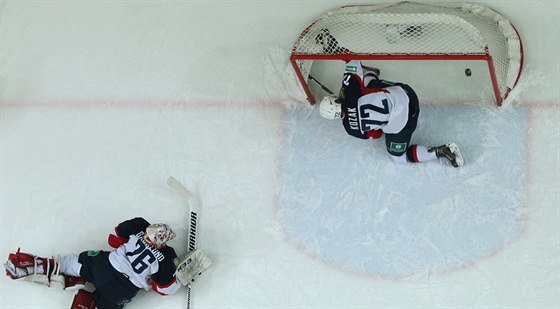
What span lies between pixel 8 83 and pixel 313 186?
155cm

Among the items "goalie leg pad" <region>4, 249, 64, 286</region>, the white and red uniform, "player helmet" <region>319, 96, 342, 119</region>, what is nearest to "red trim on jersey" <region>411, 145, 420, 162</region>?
"player helmet" <region>319, 96, 342, 119</region>

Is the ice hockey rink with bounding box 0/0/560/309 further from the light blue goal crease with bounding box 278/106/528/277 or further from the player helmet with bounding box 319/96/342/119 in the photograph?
the player helmet with bounding box 319/96/342/119

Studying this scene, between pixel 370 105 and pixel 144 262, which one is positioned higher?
pixel 370 105

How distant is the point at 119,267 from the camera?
3.48 m

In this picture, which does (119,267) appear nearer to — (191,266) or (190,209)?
(191,266)

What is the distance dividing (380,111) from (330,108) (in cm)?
19

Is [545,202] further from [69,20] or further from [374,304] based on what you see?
[69,20]

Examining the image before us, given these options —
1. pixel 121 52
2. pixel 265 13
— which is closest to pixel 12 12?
pixel 121 52

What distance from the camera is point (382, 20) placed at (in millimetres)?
3740

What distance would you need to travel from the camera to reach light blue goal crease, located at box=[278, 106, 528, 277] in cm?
349

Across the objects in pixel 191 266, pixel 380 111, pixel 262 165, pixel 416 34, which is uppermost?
pixel 416 34

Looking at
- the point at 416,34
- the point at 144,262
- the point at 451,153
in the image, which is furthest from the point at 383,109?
the point at 144,262

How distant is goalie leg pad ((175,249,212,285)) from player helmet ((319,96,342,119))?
2.47 feet

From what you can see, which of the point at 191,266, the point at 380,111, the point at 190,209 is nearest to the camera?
the point at 380,111
